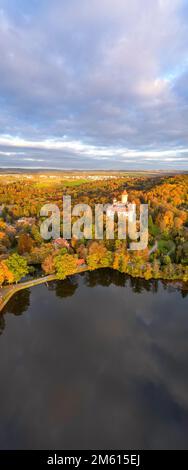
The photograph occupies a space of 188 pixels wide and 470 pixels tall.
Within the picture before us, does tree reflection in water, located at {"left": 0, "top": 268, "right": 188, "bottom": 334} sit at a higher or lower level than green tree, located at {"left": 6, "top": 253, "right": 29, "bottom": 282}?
lower

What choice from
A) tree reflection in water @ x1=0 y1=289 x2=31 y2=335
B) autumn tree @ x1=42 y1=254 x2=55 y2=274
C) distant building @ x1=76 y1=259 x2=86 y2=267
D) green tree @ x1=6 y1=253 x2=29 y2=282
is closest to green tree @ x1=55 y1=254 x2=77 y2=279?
autumn tree @ x1=42 y1=254 x2=55 y2=274

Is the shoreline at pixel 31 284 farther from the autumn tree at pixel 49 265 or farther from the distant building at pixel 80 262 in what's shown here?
the distant building at pixel 80 262

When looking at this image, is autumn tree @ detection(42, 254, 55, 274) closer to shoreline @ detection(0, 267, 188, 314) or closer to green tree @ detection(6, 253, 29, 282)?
shoreline @ detection(0, 267, 188, 314)

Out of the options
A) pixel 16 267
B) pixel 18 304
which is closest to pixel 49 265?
pixel 16 267

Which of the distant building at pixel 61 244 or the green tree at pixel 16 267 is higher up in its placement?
the distant building at pixel 61 244

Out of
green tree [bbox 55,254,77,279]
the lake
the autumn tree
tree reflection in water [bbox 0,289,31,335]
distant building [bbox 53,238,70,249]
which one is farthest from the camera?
distant building [bbox 53,238,70,249]

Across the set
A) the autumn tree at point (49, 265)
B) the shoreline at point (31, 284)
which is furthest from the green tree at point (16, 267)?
the autumn tree at point (49, 265)

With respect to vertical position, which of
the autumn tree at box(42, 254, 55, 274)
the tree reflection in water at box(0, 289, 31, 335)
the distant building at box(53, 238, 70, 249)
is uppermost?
the distant building at box(53, 238, 70, 249)

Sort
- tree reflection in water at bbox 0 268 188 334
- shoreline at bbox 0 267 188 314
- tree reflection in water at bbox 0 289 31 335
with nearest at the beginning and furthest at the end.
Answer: tree reflection in water at bbox 0 289 31 335 < tree reflection in water at bbox 0 268 188 334 < shoreline at bbox 0 267 188 314

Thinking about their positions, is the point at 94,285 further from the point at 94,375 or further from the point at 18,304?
the point at 94,375
